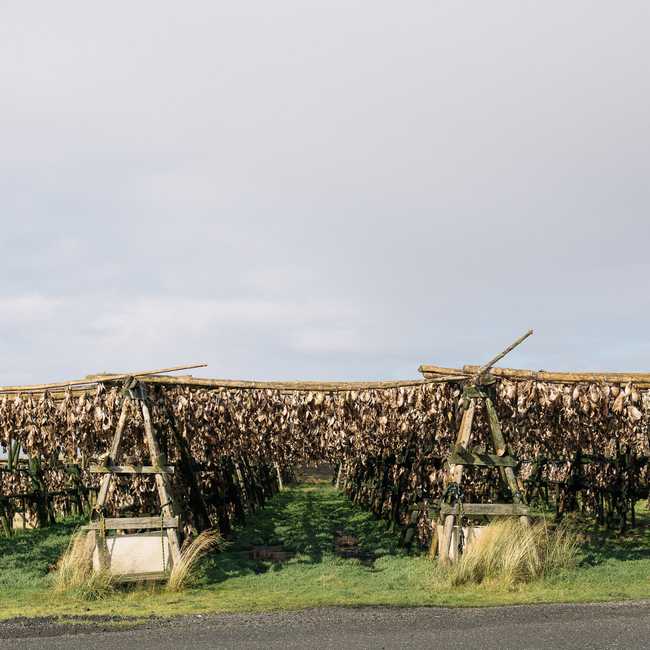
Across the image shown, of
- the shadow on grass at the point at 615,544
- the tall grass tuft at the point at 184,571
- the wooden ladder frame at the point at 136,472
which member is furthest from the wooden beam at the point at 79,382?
the shadow on grass at the point at 615,544

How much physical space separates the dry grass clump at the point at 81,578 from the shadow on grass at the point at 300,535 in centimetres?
145

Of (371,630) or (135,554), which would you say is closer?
(371,630)

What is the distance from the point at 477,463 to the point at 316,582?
2.85m

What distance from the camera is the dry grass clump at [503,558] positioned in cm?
964

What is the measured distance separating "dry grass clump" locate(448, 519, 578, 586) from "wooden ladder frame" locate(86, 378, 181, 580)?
13.0 feet

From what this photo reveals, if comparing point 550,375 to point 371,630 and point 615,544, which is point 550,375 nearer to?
point 371,630

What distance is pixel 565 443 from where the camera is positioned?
11.8 meters

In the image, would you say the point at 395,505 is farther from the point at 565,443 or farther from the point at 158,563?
the point at 158,563

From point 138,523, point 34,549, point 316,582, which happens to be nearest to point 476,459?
point 316,582

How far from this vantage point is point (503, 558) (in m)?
9.69

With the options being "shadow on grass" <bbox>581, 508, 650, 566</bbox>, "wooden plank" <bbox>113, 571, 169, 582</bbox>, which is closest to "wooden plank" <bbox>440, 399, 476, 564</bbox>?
"shadow on grass" <bbox>581, 508, 650, 566</bbox>

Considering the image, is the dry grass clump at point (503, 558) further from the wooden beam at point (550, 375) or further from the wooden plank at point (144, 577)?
the wooden plank at point (144, 577)

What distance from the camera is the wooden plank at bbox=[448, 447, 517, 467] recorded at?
416 inches

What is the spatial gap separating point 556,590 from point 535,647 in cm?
308
